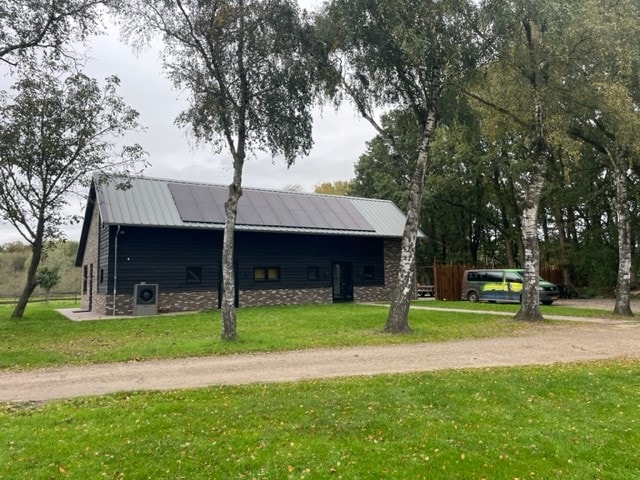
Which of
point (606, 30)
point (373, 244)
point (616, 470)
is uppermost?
point (606, 30)

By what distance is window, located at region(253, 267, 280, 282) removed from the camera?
23.6 metres


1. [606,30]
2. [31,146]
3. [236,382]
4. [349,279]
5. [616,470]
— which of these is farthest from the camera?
[349,279]

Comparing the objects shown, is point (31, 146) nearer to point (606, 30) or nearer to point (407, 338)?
point (407, 338)

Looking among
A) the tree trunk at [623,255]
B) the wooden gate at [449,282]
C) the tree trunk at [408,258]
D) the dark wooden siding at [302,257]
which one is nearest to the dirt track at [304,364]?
the tree trunk at [408,258]

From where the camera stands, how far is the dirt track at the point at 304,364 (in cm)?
769

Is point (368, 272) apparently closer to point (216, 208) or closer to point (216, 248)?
point (216, 248)

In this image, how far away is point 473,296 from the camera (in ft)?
88.6

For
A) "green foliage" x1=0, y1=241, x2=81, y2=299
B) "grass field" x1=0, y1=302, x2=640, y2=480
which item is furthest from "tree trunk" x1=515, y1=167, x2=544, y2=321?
"green foliage" x1=0, y1=241, x2=81, y2=299

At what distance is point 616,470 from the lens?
4395 mm

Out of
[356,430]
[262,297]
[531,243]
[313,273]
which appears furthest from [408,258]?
[313,273]

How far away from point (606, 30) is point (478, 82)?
386cm

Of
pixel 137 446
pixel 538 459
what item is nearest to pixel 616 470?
pixel 538 459

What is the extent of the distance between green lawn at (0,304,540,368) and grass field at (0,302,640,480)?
375 centimetres

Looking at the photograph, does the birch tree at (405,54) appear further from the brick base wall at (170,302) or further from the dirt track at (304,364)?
the brick base wall at (170,302)
